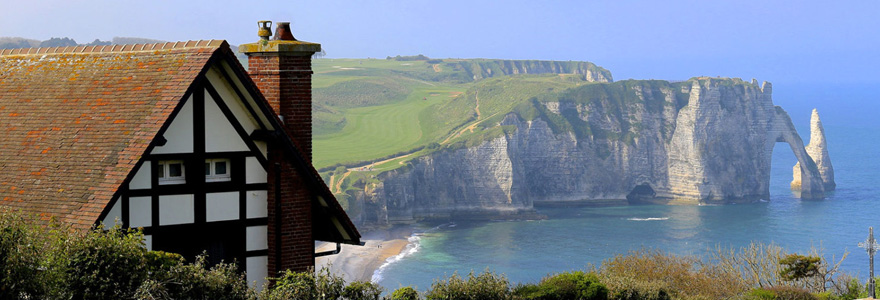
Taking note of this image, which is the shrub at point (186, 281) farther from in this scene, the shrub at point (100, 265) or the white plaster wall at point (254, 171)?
the white plaster wall at point (254, 171)

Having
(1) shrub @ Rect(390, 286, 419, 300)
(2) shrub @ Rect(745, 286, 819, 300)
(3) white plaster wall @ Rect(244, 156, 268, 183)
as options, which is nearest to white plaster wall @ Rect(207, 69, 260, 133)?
(3) white plaster wall @ Rect(244, 156, 268, 183)

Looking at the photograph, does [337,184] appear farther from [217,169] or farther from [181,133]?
[181,133]

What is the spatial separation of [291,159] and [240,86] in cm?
142

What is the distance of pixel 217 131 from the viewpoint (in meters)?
15.1

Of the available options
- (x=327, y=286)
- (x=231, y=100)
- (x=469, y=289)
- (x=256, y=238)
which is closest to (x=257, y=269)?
(x=256, y=238)

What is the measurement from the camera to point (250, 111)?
15.4 m

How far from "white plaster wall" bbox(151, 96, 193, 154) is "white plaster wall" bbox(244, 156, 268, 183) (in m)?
1.02

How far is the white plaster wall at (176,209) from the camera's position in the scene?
14742 mm

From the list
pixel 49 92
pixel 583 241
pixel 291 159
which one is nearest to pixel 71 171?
pixel 49 92

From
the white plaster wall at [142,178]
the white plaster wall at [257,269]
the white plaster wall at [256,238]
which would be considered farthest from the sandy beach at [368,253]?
A: the white plaster wall at [142,178]

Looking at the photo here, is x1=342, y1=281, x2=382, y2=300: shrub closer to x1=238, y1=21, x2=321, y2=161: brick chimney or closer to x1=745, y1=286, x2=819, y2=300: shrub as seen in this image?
A: x1=238, y1=21, x2=321, y2=161: brick chimney

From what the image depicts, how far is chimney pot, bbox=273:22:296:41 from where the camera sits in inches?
Answer: 668

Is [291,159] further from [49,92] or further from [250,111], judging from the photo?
[49,92]

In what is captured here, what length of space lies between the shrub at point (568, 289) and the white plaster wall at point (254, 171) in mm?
6722
